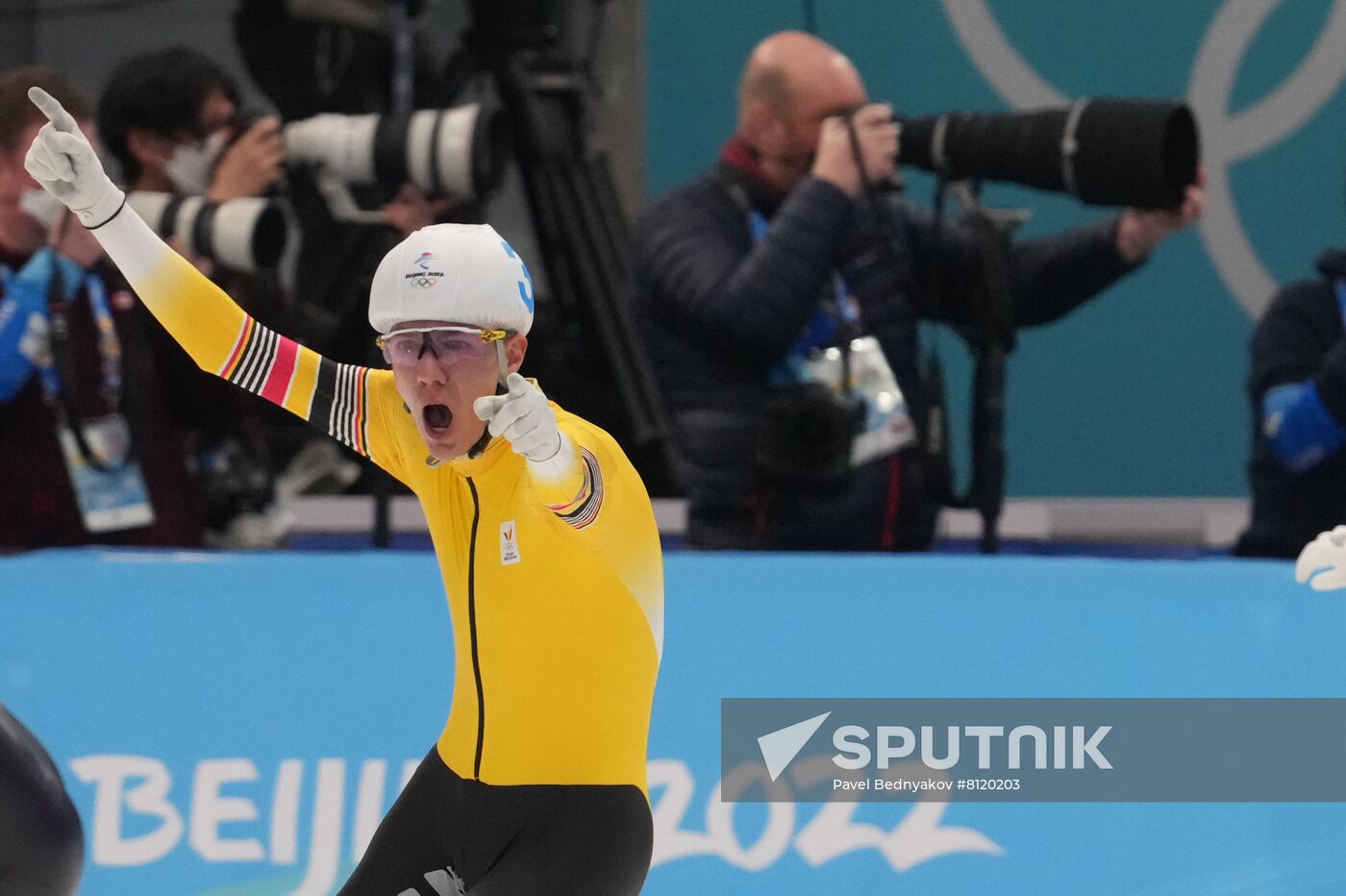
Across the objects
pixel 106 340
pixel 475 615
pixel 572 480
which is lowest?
pixel 475 615

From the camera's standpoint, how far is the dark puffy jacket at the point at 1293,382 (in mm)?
3946

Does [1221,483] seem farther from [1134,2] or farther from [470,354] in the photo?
[470,354]

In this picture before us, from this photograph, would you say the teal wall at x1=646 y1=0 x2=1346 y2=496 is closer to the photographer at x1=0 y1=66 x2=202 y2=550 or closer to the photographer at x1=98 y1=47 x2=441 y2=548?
the photographer at x1=98 y1=47 x2=441 y2=548

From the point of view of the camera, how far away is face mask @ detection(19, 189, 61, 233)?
374cm

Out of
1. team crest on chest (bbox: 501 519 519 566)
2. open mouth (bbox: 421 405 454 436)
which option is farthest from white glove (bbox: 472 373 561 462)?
team crest on chest (bbox: 501 519 519 566)

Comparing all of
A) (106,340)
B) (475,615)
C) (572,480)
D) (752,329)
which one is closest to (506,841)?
(475,615)

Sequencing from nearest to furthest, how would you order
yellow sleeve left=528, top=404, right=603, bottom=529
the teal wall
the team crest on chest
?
yellow sleeve left=528, top=404, right=603, bottom=529
the team crest on chest
the teal wall

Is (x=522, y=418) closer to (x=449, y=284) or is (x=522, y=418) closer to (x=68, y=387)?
(x=449, y=284)

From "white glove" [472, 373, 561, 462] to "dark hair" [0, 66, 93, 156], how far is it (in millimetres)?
1783

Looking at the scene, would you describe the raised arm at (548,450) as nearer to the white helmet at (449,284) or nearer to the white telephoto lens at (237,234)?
the white helmet at (449,284)

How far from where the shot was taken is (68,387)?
12.0 ft

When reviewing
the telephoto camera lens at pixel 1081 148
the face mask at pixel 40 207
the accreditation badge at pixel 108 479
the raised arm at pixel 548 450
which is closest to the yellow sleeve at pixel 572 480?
the raised arm at pixel 548 450

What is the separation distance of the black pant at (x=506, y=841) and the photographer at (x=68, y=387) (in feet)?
3.95

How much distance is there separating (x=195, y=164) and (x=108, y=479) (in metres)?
0.74
